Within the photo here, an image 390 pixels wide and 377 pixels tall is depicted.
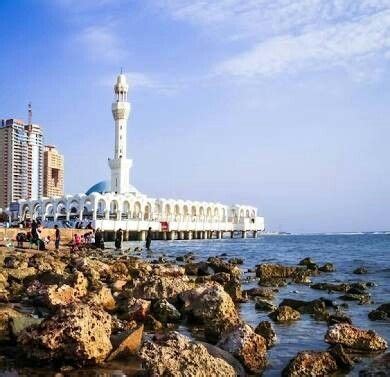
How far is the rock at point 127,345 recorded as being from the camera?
8633 mm

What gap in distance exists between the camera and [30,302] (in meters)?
13.4

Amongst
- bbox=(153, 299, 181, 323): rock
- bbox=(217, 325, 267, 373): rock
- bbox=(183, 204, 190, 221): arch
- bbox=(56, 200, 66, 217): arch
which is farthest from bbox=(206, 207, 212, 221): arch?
bbox=(217, 325, 267, 373): rock

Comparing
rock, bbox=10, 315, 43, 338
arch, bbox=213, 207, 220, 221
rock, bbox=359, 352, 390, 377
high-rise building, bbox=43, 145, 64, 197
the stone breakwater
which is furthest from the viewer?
high-rise building, bbox=43, 145, 64, 197

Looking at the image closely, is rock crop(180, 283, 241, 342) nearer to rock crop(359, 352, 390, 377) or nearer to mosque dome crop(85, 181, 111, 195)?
rock crop(359, 352, 390, 377)

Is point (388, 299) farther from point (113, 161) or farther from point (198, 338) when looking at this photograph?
point (113, 161)

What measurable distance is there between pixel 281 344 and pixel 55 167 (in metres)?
165

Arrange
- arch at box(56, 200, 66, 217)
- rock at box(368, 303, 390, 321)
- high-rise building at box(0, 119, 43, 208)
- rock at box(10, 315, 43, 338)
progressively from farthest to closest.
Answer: high-rise building at box(0, 119, 43, 208) → arch at box(56, 200, 66, 217) → rock at box(368, 303, 390, 321) → rock at box(10, 315, 43, 338)

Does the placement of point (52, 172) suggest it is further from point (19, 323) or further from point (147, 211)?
point (19, 323)

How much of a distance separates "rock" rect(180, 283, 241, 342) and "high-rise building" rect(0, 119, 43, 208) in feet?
421

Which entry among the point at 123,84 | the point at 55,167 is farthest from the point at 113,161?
the point at 55,167

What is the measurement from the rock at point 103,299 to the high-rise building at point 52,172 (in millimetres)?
152646

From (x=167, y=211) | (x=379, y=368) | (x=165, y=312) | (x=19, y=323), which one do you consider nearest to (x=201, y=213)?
(x=167, y=211)

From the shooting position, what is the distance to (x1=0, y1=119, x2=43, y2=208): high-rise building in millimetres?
137375

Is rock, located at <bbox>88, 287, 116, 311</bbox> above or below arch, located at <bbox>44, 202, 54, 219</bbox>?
below
